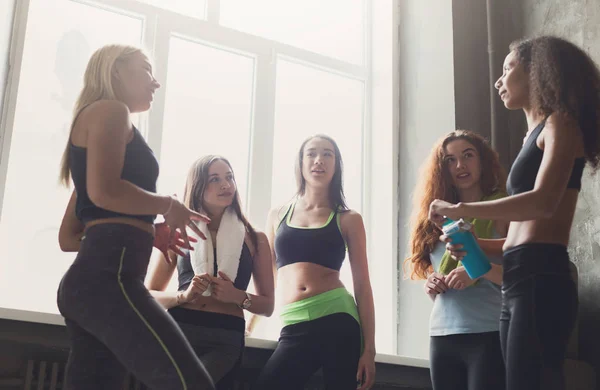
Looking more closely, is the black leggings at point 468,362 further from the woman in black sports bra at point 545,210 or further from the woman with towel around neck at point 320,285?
the woman in black sports bra at point 545,210

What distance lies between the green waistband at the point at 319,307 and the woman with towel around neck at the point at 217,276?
74 mm

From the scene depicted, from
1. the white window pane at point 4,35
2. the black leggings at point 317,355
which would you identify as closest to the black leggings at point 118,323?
the black leggings at point 317,355

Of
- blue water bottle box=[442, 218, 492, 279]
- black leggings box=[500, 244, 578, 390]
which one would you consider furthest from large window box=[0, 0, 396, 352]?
black leggings box=[500, 244, 578, 390]

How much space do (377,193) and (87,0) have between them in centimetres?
159

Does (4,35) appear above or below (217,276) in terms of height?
above

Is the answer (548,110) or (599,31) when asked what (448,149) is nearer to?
(548,110)

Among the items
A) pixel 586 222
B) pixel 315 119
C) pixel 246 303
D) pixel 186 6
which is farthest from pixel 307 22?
pixel 246 303

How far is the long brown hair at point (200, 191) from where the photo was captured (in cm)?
216

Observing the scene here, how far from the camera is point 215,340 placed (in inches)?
75.5

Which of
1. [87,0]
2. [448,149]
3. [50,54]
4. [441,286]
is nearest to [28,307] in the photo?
[50,54]

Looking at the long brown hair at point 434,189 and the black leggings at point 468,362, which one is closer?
the black leggings at point 468,362

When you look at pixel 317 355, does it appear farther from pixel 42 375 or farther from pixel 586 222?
pixel 586 222

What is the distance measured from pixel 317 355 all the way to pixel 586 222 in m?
1.34

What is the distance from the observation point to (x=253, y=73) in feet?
9.98
